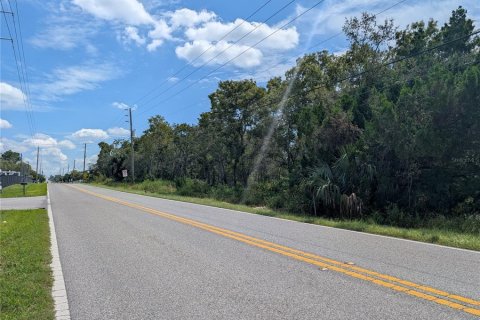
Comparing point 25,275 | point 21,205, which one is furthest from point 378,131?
point 21,205

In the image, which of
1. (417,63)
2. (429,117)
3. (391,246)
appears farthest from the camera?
(417,63)

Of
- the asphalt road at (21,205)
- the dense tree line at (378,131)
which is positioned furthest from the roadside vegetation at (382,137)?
the asphalt road at (21,205)

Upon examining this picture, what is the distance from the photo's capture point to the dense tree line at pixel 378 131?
14.8 m

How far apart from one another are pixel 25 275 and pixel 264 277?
13.1ft

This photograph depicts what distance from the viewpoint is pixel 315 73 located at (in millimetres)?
30734

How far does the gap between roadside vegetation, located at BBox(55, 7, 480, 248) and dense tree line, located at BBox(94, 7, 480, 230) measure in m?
0.04

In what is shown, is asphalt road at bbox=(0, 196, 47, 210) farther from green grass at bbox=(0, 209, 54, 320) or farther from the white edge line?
the white edge line

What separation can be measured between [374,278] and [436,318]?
5.90ft

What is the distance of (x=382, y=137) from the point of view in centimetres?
1669

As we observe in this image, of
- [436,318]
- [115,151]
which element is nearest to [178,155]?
[115,151]

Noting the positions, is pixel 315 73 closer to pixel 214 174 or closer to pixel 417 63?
pixel 417 63

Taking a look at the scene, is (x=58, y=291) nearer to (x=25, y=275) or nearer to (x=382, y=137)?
(x=25, y=275)

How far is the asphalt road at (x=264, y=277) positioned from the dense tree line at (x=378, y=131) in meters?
5.94

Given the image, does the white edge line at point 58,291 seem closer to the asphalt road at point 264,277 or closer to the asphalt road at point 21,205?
the asphalt road at point 264,277
